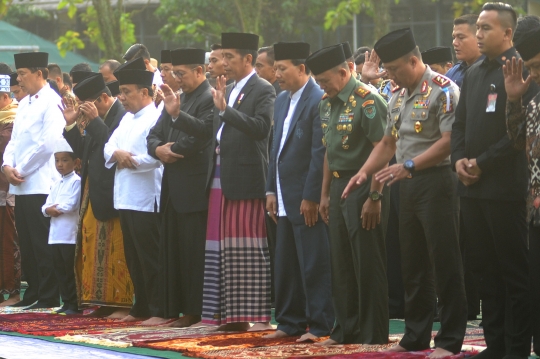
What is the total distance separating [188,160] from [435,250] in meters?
2.88

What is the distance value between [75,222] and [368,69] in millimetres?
3323

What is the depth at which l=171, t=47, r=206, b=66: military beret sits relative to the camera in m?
9.00

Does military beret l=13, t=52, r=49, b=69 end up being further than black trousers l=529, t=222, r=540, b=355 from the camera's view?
Yes

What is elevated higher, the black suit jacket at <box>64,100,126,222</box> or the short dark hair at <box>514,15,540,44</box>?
the short dark hair at <box>514,15,540,44</box>

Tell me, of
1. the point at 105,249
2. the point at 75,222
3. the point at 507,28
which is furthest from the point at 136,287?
the point at 507,28

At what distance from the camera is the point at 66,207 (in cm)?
1028

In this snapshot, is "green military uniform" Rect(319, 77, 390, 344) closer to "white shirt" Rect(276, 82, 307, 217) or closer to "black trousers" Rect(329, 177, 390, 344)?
"black trousers" Rect(329, 177, 390, 344)

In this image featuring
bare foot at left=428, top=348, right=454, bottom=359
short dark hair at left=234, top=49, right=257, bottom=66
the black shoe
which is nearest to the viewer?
bare foot at left=428, top=348, right=454, bottom=359

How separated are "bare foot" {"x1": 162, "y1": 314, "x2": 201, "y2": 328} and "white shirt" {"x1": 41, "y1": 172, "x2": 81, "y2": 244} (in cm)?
179

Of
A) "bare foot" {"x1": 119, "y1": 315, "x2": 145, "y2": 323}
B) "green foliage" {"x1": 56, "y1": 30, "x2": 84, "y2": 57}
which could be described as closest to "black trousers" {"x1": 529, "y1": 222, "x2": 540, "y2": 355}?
"bare foot" {"x1": 119, "y1": 315, "x2": 145, "y2": 323}

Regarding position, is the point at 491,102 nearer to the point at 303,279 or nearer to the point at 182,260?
the point at 303,279

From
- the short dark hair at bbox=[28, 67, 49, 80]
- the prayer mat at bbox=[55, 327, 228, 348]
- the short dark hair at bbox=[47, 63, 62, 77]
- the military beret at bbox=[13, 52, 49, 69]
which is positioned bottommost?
the prayer mat at bbox=[55, 327, 228, 348]

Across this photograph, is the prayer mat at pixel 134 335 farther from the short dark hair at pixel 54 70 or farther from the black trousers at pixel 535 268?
the short dark hair at pixel 54 70

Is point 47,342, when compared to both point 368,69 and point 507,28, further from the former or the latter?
point 507,28
